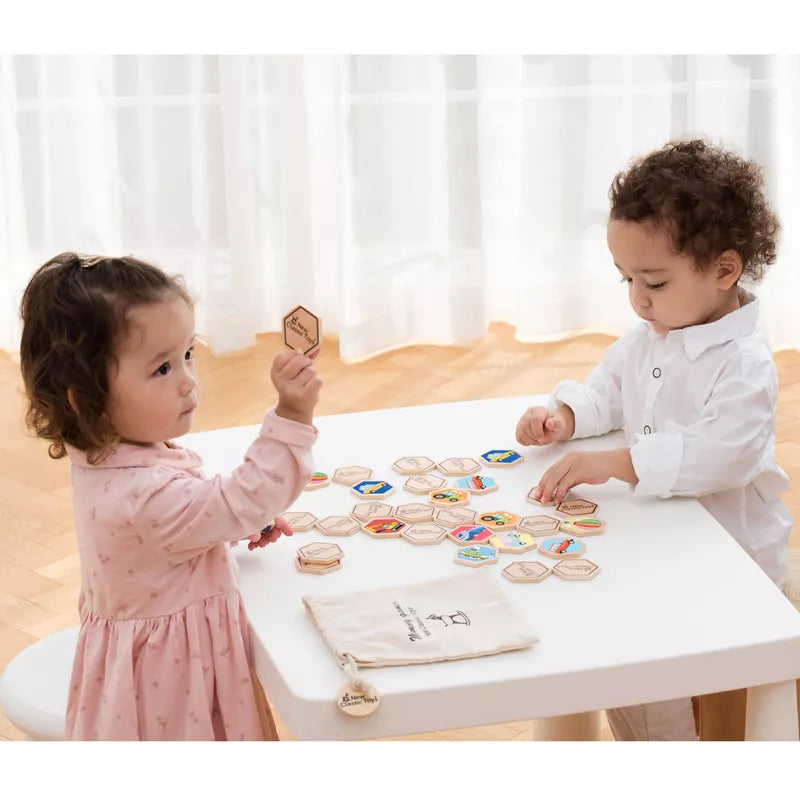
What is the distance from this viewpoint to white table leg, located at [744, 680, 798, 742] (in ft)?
3.84

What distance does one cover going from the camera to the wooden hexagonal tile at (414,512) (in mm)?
1415

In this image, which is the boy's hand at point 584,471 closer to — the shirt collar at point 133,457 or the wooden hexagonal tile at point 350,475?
the wooden hexagonal tile at point 350,475

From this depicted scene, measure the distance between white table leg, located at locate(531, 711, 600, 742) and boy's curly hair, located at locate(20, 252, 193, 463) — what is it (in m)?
0.79

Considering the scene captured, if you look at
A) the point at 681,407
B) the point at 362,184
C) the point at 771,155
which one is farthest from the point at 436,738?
the point at 771,155

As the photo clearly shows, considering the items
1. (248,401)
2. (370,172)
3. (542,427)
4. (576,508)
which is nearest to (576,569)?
(576,508)

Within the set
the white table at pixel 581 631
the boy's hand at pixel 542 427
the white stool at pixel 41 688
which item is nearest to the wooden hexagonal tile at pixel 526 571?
the white table at pixel 581 631

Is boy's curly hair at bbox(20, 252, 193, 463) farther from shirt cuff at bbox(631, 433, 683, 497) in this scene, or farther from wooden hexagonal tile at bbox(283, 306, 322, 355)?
shirt cuff at bbox(631, 433, 683, 497)

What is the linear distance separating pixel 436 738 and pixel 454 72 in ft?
7.69

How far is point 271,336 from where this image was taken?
13.6ft

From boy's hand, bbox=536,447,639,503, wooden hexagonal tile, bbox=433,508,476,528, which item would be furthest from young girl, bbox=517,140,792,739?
wooden hexagonal tile, bbox=433,508,476,528

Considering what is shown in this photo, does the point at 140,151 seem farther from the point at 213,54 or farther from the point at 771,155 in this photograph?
the point at 771,155

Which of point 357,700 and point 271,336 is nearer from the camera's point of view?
point 357,700

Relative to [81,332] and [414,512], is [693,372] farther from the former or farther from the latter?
[81,332]

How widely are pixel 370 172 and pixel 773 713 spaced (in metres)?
2.94
